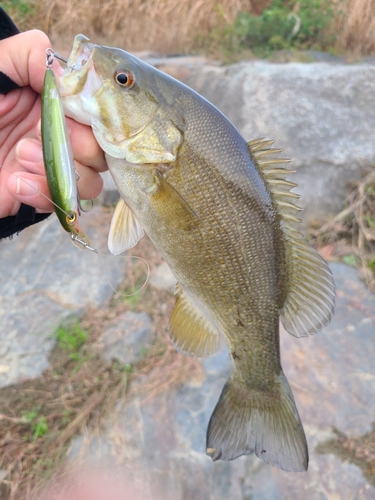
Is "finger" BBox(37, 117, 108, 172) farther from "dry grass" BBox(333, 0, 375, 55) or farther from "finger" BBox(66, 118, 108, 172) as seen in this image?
"dry grass" BBox(333, 0, 375, 55)

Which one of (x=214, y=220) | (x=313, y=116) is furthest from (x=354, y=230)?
(x=214, y=220)

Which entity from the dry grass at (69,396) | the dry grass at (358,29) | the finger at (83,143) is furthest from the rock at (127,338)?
the dry grass at (358,29)

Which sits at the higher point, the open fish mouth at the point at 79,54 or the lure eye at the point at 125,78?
the open fish mouth at the point at 79,54

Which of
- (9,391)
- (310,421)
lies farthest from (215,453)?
(9,391)

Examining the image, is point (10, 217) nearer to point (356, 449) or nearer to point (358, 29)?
point (356, 449)

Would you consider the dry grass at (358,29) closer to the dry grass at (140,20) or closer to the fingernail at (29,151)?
the dry grass at (140,20)

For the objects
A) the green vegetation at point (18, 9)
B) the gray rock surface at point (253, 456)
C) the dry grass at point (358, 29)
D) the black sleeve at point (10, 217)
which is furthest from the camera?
the green vegetation at point (18, 9)

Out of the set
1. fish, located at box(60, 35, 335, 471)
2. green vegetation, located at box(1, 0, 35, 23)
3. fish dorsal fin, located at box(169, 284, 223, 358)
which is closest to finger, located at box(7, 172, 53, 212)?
→ fish, located at box(60, 35, 335, 471)

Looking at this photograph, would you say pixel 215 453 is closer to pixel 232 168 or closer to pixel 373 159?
pixel 232 168
